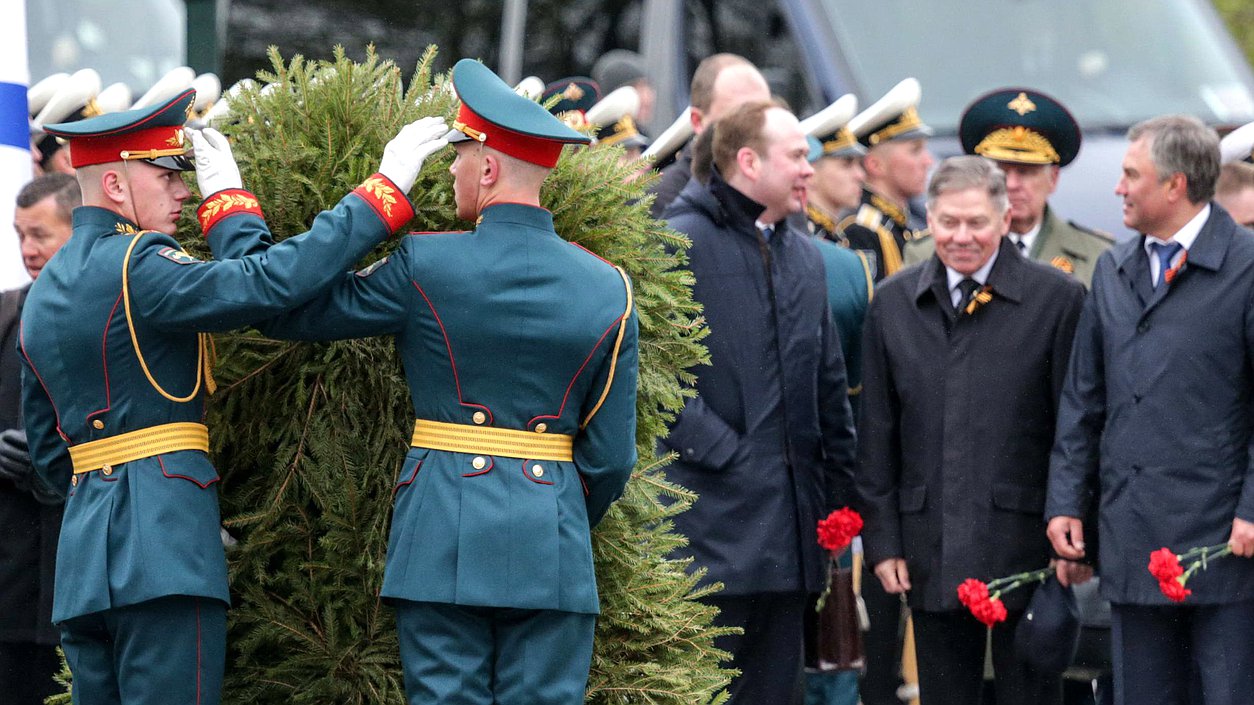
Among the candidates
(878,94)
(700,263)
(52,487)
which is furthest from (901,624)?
(52,487)

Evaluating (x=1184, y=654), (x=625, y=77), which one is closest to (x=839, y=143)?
(x=625, y=77)

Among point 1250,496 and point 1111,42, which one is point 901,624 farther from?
point 1111,42

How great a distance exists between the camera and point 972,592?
6230mm

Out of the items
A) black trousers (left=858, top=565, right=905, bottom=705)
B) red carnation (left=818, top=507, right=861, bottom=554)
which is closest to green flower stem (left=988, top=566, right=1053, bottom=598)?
red carnation (left=818, top=507, right=861, bottom=554)

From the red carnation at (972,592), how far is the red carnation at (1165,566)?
55 centimetres

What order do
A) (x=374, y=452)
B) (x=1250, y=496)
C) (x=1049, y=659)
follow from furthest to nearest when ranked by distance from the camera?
(x=1049, y=659) → (x=1250, y=496) → (x=374, y=452)

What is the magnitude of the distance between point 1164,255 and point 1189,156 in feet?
1.03

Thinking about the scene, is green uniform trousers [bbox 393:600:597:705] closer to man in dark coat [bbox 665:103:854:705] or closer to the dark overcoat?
man in dark coat [bbox 665:103:854:705]

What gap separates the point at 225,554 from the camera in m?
4.98

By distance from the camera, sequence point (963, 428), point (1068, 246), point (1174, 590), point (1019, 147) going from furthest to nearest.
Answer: point (1019, 147)
point (1068, 246)
point (963, 428)
point (1174, 590)

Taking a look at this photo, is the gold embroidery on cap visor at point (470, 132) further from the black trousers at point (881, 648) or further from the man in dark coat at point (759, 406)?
the black trousers at point (881, 648)

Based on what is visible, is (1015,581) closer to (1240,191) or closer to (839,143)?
(1240,191)

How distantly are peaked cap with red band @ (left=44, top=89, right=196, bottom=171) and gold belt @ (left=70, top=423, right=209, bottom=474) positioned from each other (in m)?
Result: 0.64

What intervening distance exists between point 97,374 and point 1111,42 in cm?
725
